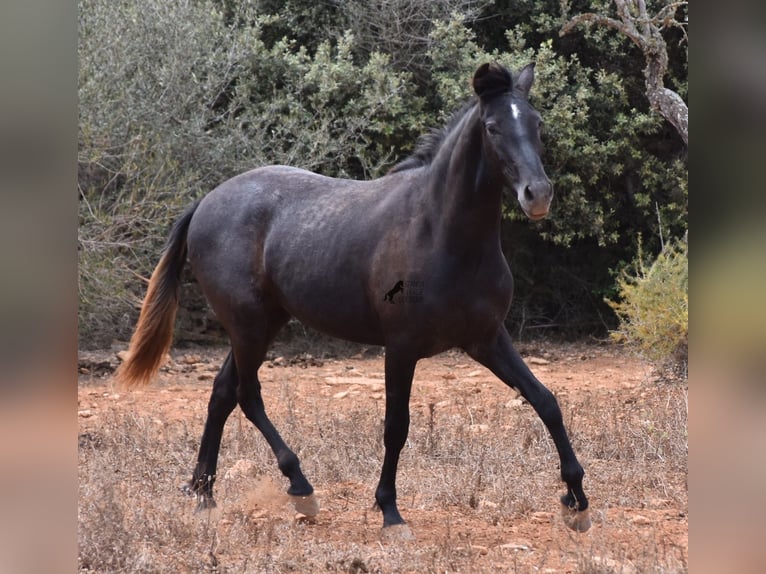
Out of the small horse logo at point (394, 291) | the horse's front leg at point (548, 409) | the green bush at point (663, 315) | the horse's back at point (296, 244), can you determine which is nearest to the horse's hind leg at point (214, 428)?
the horse's back at point (296, 244)

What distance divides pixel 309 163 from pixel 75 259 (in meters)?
8.49

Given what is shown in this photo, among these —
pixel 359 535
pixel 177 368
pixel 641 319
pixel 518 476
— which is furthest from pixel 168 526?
pixel 177 368

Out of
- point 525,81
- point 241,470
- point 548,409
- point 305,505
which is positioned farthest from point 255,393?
point 525,81

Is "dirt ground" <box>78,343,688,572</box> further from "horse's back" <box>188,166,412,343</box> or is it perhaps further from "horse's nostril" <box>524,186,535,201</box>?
"horse's nostril" <box>524,186,535,201</box>

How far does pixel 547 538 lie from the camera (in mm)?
4438

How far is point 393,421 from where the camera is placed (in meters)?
4.62

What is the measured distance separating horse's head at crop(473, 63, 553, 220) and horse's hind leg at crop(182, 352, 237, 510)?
2.29 metres

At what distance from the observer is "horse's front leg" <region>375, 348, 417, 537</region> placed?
4535 mm

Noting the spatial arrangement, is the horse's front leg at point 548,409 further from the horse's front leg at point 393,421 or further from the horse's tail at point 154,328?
the horse's tail at point 154,328

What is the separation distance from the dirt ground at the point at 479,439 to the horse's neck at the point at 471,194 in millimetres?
1510

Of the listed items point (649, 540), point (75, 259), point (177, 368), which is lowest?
point (177, 368)

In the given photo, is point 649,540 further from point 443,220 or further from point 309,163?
point 309,163

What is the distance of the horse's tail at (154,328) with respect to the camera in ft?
18.4
